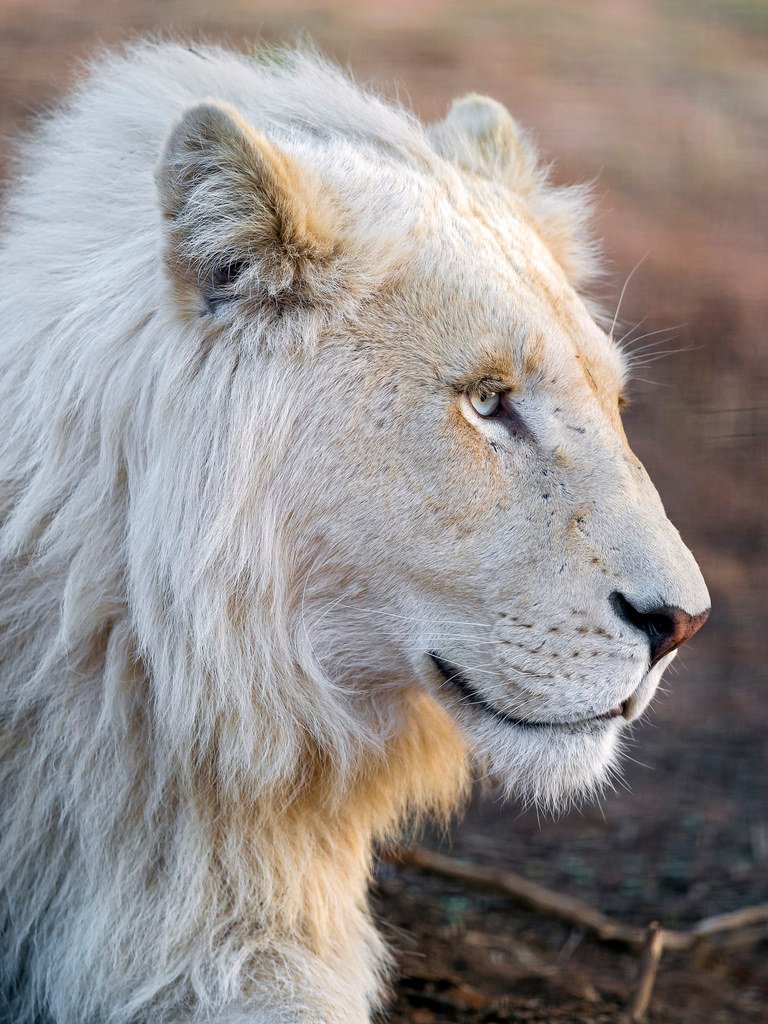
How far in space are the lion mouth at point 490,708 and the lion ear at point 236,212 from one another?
0.67 meters

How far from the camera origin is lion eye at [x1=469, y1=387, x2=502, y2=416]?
2.20m

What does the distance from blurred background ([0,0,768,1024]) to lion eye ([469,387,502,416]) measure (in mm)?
926

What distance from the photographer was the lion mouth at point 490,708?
2.17 metres

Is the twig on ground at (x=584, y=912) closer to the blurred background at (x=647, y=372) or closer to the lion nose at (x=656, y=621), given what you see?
the blurred background at (x=647, y=372)

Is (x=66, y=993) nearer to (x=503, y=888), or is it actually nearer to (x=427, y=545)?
(x=427, y=545)

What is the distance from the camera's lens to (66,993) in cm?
242

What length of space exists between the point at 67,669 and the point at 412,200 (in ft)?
3.37

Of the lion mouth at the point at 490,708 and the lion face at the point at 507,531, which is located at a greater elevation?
the lion face at the point at 507,531

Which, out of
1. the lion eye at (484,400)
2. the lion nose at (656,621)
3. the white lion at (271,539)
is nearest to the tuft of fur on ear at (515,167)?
the white lion at (271,539)

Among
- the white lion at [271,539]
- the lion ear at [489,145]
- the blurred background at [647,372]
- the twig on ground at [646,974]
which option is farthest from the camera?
the blurred background at [647,372]

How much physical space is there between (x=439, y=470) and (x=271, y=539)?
11.8 inches

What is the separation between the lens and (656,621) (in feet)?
6.84

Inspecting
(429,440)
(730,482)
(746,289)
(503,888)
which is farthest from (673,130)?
(429,440)

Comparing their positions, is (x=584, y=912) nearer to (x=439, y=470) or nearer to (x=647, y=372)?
(x=439, y=470)
